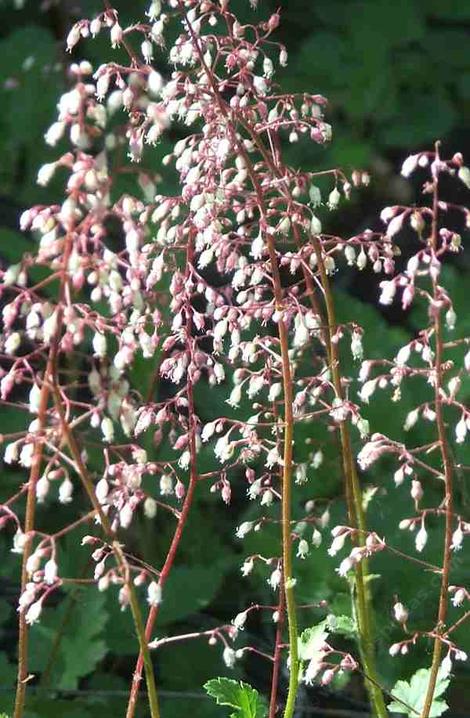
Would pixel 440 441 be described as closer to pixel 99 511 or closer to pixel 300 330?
pixel 300 330

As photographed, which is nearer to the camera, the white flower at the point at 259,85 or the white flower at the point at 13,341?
the white flower at the point at 13,341

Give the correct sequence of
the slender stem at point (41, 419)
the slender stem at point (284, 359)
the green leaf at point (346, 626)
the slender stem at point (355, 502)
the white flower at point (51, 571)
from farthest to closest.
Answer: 1. the green leaf at point (346, 626)
2. the slender stem at point (355, 502)
3. the slender stem at point (284, 359)
4. the white flower at point (51, 571)
5. the slender stem at point (41, 419)

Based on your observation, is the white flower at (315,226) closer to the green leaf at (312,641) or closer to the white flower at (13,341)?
the white flower at (13,341)

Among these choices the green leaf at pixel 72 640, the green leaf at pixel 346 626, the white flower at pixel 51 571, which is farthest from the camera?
the green leaf at pixel 72 640

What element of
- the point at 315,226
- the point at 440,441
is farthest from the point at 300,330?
the point at 440,441

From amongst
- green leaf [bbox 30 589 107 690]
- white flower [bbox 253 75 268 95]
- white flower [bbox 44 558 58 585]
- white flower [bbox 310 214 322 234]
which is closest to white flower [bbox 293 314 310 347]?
white flower [bbox 310 214 322 234]

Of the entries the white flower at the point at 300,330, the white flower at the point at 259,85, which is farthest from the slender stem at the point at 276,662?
the white flower at the point at 259,85

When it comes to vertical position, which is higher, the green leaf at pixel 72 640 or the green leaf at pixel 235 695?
the green leaf at pixel 235 695

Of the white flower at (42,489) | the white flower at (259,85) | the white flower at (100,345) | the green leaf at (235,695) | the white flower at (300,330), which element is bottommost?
the green leaf at (235,695)

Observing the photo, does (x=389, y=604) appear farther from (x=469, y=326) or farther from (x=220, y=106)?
(x=220, y=106)

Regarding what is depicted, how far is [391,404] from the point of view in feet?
10.2

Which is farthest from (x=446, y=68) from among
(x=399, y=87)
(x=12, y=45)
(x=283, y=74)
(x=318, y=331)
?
(x=318, y=331)

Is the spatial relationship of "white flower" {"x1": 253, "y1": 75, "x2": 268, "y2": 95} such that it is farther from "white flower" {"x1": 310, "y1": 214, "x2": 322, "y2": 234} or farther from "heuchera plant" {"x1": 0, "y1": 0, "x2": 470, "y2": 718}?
"white flower" {"x1": 310, "y1": 214, "x2": 322, "y2": 234}

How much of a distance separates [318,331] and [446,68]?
2864 millimetres
